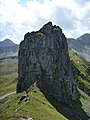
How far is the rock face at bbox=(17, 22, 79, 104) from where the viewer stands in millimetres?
169750

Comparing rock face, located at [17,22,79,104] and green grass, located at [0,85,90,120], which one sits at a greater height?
rock face, located at [17,22,79,104]

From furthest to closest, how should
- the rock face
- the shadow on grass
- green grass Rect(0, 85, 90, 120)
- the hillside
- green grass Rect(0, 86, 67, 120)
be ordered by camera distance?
the rock face, the shadow on grass, the hillside, green grass Rect(0, 85, 90, 120), green grass Rect(0, 86, 67, 120)

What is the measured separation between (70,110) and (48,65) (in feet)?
93.3

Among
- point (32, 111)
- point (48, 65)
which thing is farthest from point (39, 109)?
point (48, 65)

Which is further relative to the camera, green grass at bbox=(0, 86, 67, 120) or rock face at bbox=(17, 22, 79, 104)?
rock face at bbox=(17, 22, 79, 104)

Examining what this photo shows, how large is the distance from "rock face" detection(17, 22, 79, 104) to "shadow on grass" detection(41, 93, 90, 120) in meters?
4.60

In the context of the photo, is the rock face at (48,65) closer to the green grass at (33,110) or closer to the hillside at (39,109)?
the hillside at (39,109)

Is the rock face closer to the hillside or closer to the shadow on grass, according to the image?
the shadow on grass

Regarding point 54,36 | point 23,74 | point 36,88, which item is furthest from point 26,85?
point 54,36

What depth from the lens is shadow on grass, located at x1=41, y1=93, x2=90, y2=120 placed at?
509ft

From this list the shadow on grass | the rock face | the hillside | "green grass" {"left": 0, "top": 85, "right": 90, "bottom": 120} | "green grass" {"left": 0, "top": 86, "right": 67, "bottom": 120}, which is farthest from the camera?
the rock face

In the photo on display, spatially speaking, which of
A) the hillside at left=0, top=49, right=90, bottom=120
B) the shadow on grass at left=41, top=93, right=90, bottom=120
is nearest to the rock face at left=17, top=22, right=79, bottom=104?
the shadow on grass at left=41, top=93, right=90, bottom=120

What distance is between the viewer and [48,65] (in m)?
172

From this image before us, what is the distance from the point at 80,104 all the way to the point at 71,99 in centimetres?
884
